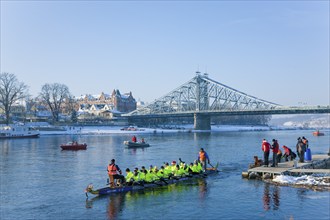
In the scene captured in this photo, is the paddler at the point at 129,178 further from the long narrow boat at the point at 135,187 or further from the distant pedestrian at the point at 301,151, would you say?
the distant pedestrian at the point at 301,151

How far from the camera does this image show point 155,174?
27969mm

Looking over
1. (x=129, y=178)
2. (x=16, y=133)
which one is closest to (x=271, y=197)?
(x=129, y=178)

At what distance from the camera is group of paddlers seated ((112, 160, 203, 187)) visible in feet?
86.1

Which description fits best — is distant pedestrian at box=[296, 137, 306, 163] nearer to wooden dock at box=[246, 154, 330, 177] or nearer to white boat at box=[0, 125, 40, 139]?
wooden dock at box=[246, 154, 330, 177]

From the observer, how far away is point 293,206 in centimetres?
2070

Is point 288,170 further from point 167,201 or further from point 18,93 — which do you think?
point 18,93

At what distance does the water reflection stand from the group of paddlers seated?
21.7 ft

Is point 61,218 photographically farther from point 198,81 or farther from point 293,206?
point 198,81

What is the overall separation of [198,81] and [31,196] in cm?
15810

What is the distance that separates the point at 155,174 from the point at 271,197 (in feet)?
28.1

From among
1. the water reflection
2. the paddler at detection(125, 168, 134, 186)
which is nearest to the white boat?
the paddler at detection(125, 168, 134, 186)

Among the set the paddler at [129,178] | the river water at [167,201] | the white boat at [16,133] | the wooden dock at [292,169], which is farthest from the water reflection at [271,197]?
the white boat at [16,133]

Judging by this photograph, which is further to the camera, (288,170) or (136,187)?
(288,170)

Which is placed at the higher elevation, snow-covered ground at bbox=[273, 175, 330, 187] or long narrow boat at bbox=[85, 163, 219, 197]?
snow-covered ground at bbox=[273, 175, 330, 187]
